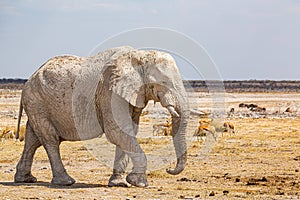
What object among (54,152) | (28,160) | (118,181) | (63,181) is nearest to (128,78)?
(118,181)

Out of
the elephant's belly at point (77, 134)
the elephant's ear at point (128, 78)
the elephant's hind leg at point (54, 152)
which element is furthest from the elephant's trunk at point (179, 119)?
the elephant's hind leg at point (54, 152)

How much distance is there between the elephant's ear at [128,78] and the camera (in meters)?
13.9

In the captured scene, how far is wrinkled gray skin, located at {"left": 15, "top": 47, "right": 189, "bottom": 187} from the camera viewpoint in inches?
541

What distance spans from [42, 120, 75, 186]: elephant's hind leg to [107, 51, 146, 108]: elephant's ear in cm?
178

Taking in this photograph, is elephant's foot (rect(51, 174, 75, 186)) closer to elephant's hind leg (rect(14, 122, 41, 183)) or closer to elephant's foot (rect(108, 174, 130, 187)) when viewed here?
elephant's hind leg (rect(14, 122, 41, 183))

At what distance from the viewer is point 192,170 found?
58.9ft

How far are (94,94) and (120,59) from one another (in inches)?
34.4

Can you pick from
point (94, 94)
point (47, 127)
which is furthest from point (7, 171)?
point (94, 94)

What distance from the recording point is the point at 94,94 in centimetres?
1435

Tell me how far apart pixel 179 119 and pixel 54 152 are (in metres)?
2.98

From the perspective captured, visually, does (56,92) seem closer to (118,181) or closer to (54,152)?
(54,152)

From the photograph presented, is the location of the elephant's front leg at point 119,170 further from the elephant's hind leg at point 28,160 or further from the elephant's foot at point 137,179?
the elephant's hind leg at point 28,160

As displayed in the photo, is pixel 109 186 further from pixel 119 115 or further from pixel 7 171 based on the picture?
pixel 7 171

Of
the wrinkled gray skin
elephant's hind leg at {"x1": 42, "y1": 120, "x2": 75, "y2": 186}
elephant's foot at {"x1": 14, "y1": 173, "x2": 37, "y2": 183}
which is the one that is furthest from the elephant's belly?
elephant's foot at {"x1": 14, "y1": 173, "x2": 37, "y2": 183}
